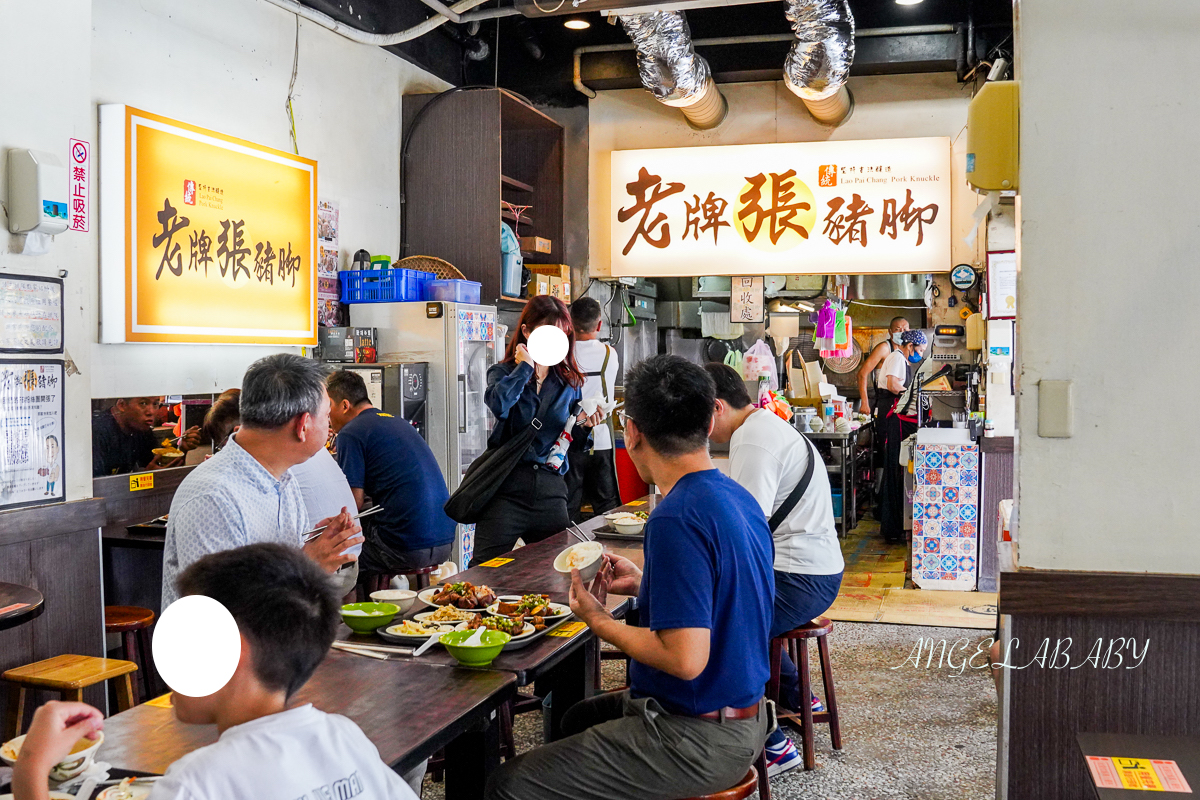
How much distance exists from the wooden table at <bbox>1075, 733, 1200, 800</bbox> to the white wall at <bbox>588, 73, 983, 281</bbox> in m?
5.80

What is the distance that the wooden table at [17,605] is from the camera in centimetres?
270

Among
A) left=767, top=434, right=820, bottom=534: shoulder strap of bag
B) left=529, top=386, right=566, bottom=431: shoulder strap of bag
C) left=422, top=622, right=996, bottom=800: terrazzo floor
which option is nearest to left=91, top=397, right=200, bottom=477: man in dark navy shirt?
left=529, top=386, right=566, bottom=431: shoulder strap of bag

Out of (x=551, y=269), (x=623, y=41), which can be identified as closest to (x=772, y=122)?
(x=623, y=41)

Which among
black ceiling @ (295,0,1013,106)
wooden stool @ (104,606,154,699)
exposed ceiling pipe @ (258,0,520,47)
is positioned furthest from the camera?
black ceiling @ (295,0,1013,106)

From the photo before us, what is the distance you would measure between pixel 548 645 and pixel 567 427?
1869mm

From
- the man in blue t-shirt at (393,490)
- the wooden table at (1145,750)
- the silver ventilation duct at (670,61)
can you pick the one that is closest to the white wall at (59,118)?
the man in blue t-shirt at (393,490)

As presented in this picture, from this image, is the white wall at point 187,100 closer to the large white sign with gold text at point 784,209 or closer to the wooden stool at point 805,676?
the large white sign with gold text at point 784,209

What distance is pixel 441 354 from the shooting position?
19.8 ft

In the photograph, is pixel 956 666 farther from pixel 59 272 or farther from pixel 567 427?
pixel 59 272

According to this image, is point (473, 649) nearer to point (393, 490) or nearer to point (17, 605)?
point (17, 605)

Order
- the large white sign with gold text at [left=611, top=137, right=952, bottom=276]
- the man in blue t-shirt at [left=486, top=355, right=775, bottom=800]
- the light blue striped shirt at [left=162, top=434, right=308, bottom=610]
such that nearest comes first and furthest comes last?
the man in blue t-shirt at [left=486, top=355, right=775, bottom=800]
the light blue striped shirt at [left=162, top=434, right=308, bottom=610]
the large white sign with gold text at [left=611, top=137, right=952, bottom=276]

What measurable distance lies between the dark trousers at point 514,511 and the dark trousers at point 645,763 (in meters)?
1.95

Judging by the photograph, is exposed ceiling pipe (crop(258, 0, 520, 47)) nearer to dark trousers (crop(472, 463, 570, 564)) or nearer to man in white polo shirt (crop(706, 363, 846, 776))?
dark trousers (crop(472, 463, 570, 564))

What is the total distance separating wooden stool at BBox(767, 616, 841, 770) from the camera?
3.60 m
